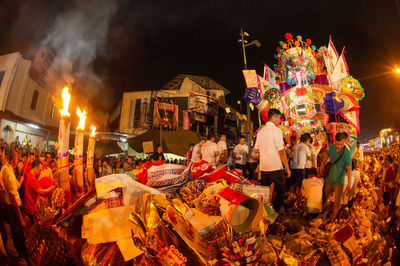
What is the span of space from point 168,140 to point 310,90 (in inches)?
425

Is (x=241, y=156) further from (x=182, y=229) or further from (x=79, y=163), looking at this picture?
(x=182, y=229)

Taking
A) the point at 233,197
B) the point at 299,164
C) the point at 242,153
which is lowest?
the point at 233,197

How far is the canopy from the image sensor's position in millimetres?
17906

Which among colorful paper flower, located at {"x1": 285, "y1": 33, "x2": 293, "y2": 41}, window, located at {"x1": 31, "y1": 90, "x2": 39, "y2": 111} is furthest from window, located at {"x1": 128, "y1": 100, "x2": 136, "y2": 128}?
colorful paper flower, located at {"x1": 285, "y1": 33, "x2": 293, "y2": 41}

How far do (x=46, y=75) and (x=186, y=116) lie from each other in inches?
534

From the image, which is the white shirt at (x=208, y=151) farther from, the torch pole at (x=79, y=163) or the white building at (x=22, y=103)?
the white building at (x=22, y=103)

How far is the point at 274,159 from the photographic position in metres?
4.28

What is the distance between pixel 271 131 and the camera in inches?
172

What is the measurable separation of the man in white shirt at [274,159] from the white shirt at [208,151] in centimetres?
271

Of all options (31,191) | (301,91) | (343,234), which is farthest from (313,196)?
(301,91)

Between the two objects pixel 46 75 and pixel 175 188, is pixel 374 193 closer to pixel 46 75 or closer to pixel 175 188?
pixel 175 188

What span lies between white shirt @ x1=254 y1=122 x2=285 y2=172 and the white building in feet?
35.9

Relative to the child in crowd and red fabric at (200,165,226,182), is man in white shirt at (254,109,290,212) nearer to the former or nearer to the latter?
the child in crowd

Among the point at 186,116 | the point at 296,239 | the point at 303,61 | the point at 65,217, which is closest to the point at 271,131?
the point at 296,239
